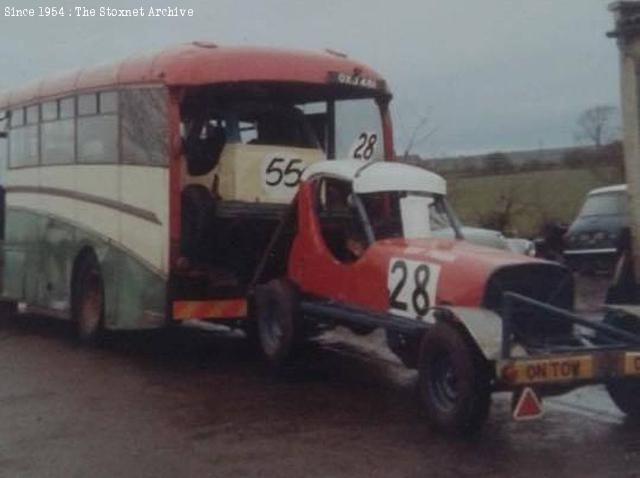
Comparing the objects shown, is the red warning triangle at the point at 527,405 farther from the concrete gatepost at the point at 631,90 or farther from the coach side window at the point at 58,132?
the coach side window at the point at 58,132

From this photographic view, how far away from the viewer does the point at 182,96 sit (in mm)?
13898

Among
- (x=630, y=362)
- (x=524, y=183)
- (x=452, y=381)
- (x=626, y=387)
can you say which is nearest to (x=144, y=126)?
(x=452, y=381)

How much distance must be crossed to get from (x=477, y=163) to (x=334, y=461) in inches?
1354

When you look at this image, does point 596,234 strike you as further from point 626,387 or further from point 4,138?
point 626,387

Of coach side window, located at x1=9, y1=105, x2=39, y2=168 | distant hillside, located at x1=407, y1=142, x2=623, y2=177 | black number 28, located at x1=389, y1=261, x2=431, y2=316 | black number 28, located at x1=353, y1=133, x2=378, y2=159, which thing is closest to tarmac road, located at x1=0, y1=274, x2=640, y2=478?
black number 28, located at x1=389, y1=261, x2=431, y2=316

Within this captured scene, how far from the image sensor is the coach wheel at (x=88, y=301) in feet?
51.9

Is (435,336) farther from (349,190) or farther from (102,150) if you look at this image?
(102,150)

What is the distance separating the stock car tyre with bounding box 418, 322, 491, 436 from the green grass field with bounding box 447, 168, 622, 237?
19449 mm

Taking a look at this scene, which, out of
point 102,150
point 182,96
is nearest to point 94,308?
point 102,150

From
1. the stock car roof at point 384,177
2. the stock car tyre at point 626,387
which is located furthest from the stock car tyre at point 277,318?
the stock car tyre at point 626,387

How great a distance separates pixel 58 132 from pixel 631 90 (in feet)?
29.7

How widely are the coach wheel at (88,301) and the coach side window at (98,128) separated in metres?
1.22

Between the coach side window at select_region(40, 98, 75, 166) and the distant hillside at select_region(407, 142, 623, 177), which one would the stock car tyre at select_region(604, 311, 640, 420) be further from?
the distant hillside at select_region(407, 142, 623, 177)

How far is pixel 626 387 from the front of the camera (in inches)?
415
